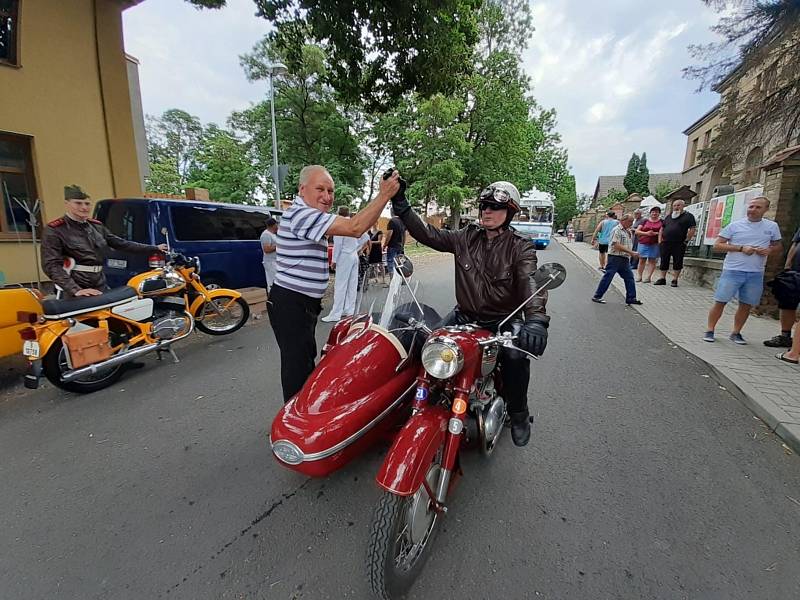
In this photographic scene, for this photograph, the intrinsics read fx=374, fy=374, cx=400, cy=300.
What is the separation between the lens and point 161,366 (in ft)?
14.1

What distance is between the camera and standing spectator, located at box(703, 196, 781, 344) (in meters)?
Answer: 4.51

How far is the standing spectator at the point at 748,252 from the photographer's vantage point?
4.51 m

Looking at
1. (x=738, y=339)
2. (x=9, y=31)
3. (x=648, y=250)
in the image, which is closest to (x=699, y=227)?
(x=648, y=250)

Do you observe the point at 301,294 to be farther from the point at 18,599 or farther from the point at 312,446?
the point at 18,599

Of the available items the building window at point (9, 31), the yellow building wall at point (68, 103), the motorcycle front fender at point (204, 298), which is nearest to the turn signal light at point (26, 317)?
the motorcycle front fender at point (204, 298)

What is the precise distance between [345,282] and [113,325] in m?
3.19

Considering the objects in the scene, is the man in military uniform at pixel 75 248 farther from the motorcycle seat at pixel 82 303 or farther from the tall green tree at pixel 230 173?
the tall green tree at pixel 230 173

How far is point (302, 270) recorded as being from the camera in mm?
2441

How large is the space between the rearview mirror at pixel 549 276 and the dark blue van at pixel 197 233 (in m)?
5.17

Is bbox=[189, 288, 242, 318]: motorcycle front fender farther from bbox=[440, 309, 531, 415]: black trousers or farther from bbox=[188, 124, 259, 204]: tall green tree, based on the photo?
bbox=[188, 124, 259, 204]: tall green tree

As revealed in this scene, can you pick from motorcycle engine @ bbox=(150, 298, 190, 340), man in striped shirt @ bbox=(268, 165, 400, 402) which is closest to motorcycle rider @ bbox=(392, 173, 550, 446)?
man in striped shirt @ bbox=(268, 165, 400, 402)

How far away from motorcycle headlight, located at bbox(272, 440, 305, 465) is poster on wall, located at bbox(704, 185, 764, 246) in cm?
877

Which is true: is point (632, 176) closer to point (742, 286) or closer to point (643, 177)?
point (643, 177)

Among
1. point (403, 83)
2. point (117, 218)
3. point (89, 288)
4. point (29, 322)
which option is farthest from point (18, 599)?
point (403, 83)
